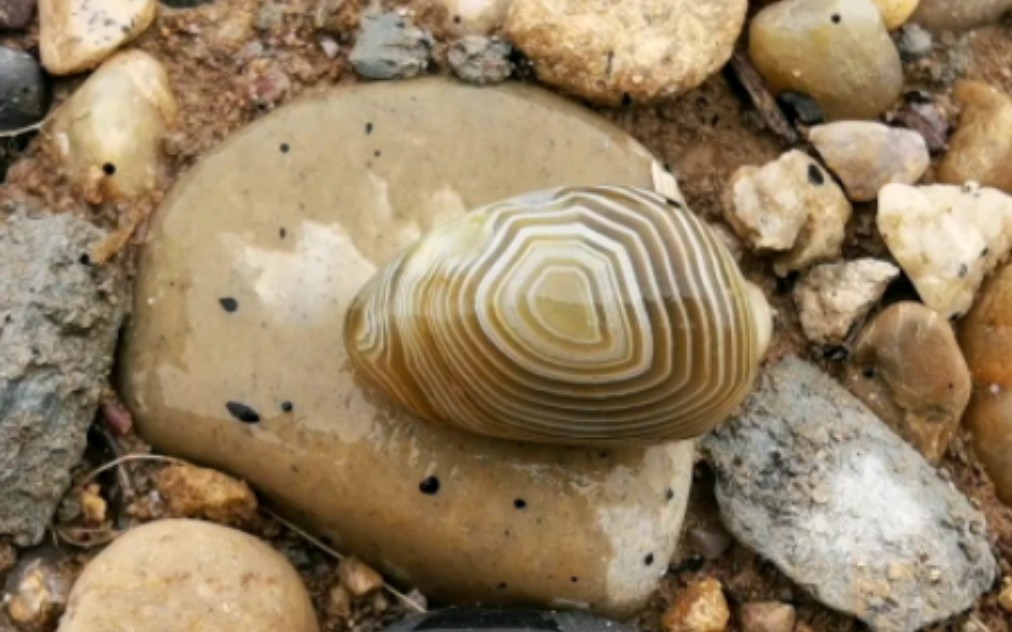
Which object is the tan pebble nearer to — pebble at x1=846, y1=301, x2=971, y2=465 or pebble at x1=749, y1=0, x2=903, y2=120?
pebble at x1=846, y1=301, x2=971, y2=465

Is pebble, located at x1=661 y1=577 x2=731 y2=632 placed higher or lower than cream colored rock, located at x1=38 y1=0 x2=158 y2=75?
lower

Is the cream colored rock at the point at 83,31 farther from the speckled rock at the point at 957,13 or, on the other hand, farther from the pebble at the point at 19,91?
the speckled rock at the point at 957,13

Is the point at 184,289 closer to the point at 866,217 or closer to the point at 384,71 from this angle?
the point at 384,71

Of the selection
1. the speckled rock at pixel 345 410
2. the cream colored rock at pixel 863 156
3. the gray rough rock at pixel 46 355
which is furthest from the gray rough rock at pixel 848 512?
the gray rough rock at pixel 46 355

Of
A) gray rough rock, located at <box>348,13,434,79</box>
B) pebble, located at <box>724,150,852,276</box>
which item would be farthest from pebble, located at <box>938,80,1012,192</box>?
gray rough rock, located at <box>348,13,434,79</box>

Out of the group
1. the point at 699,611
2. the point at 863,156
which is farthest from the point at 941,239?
the point at 699,611

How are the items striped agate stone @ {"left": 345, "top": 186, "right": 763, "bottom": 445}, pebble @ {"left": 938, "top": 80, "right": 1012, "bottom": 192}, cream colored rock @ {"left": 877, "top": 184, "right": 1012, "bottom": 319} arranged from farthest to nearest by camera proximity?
pebble @ {"left": 938, "top": 80, "right": 1012, "bottom": 192}
cream colored rock @ {"left": 877, "top": 184, "right": 1012, "bottom": 319}
striped agate stone @ {"left": 345, "top": 186, "right": 763, "bottom": 445}

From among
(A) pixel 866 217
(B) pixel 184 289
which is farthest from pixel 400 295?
(A) pixel 866 217

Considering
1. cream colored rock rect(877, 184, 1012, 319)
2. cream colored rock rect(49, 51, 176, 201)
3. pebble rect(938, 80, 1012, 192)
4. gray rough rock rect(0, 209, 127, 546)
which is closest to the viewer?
gray rough rock rect(0, 209, 127, 546)
